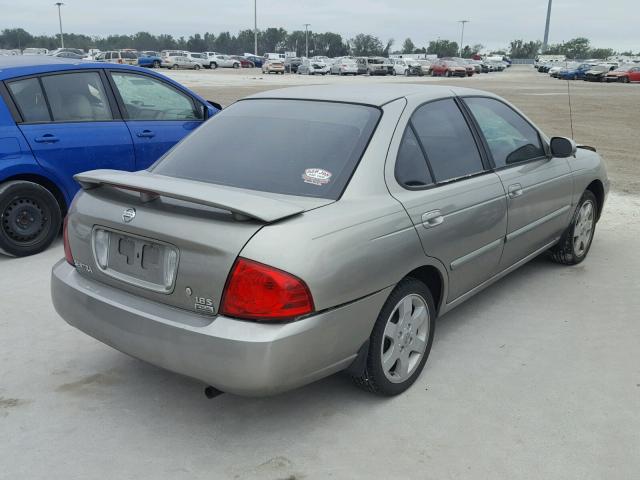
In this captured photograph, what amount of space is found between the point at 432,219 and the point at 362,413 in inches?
42.0

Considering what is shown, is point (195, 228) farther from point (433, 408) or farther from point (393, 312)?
point (433, 408)

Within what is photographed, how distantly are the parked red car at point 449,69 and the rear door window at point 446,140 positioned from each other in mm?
52786

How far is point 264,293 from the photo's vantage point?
262cm

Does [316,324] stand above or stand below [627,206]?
above

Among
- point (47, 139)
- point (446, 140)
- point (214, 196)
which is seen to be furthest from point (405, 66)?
point (214, 196)

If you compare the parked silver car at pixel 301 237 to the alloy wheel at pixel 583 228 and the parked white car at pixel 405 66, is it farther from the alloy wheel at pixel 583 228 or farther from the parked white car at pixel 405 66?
the parked white car at pixel 405 66

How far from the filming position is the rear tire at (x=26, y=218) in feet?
18.1

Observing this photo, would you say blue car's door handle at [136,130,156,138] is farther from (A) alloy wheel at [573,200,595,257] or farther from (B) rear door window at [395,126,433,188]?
(A) alloy wheel at [573,200,595,257]

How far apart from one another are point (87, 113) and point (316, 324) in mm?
4234

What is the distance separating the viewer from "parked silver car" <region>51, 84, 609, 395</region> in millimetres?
2666

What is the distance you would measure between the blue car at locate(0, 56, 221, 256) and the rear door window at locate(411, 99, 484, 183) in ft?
11.1

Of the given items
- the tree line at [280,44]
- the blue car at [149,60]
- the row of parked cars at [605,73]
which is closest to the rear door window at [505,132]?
the row of parked cars at [605,73]

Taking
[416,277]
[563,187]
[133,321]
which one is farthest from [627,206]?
[133,321]

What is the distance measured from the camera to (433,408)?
129 inches
